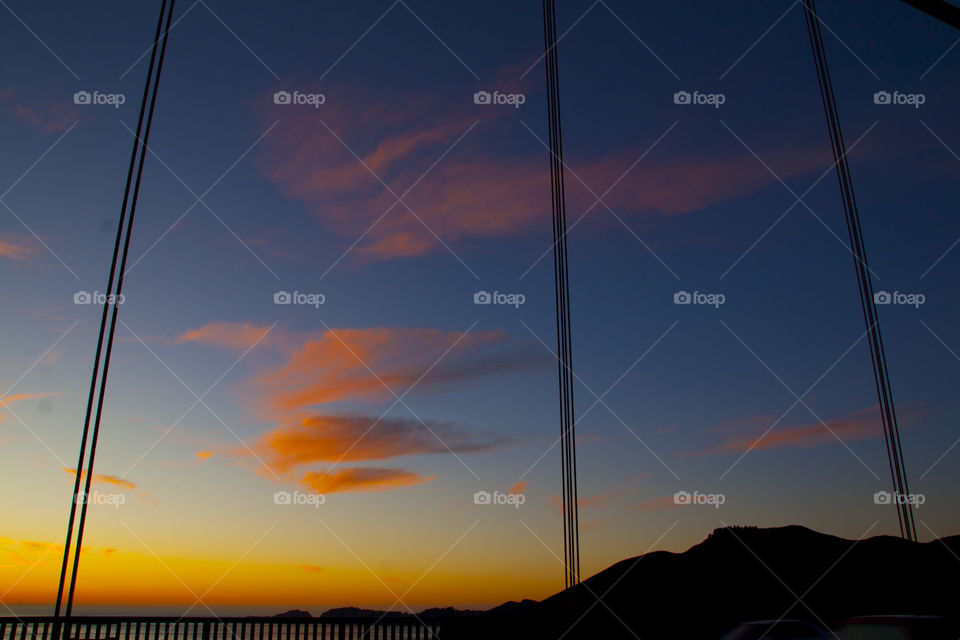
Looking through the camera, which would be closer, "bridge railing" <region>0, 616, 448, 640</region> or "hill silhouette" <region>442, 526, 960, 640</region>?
"bridge railing" <region>0, 616, 448, 640</region>

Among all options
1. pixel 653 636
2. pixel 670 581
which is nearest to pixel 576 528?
pixel 653 636

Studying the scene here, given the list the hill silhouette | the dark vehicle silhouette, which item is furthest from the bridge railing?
the dark vehicle silhouette

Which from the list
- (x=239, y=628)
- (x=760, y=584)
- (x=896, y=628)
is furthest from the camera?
(x=760, y=584)

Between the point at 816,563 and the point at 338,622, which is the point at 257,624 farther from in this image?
the point at 816,563

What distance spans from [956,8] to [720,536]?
30.4 metres

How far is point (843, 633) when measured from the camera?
602 centimetres

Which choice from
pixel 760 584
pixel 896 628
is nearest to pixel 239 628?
pixel 896 628

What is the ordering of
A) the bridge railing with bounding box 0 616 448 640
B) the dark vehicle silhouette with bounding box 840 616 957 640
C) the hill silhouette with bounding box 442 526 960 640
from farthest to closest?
1. the hill silhouette with bounding box 442 526 960 640
2. the bridge railing with bounding box 0 616 448 640
3. the dark vehicle silhouette with bounding box 840 616 957 640

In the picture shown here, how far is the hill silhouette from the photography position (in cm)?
1373

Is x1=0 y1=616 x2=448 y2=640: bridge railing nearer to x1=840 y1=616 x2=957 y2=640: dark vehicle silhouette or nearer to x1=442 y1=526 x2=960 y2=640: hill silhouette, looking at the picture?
x1=442 y1=526 x2=960 y2=640: hill silhouette

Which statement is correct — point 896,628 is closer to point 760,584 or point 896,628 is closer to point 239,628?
point 239,628

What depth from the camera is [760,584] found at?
94.5ft

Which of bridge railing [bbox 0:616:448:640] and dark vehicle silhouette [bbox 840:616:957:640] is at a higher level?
dark vehicle silhouette [bbox 840:616:957:640]

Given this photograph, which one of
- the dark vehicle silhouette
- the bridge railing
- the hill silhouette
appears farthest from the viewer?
the hill silhouette
